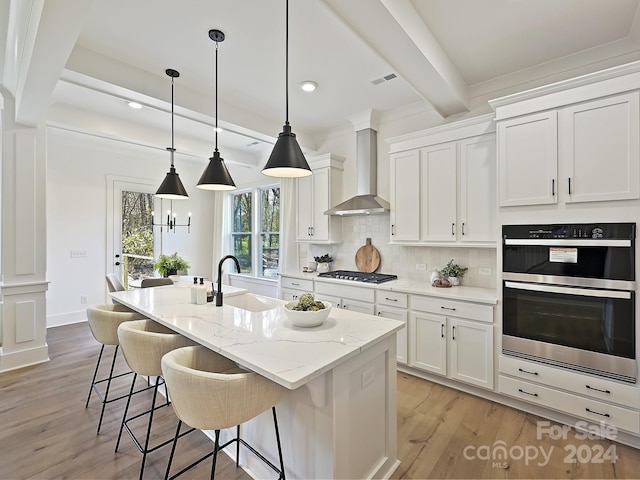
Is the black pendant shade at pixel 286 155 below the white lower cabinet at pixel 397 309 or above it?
above

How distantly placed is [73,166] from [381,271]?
5021mm

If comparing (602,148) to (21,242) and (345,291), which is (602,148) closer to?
(345,291)

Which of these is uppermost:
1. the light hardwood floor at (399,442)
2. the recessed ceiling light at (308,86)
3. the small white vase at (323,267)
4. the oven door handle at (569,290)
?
the recessed ceiling light at (308,86)

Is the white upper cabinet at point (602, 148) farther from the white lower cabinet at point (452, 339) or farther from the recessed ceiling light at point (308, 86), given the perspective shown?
the recessed ceiling light at point (308, 86)

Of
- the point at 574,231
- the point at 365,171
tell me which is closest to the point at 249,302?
the point at 365,171

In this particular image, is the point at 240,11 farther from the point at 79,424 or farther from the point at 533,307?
the point at 79,424

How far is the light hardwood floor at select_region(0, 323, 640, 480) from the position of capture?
6.20 feet

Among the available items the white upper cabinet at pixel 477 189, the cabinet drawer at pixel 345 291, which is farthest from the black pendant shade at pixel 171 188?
the white upper cabinet at pixel 477 189

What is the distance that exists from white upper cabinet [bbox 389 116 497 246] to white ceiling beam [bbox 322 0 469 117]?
0.41m

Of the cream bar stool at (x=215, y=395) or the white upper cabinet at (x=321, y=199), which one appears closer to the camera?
the cream bar stool at (x=215, y=395)

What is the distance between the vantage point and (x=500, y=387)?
258 cm

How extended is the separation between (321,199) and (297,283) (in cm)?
123

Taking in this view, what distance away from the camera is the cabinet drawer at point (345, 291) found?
3.41 metres

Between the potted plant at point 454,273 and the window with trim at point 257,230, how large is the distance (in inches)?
126
